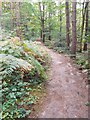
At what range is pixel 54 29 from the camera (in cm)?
2033

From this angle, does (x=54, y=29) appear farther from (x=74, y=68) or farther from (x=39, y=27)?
(x=74, y=68)

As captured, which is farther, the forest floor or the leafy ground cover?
the forest floor

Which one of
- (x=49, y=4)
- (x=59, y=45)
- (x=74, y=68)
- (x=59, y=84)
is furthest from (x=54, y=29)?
(x=59, y=84)

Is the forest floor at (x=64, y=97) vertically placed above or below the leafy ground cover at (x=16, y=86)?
below

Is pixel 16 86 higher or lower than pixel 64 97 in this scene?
higher

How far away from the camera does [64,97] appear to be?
509 cm

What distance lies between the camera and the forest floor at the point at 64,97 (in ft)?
14.0

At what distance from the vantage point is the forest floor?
168 inches

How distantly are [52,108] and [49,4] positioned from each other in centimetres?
1637

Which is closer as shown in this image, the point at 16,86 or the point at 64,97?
the point at 16,86

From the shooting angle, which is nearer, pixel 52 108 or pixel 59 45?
pixel 52 108

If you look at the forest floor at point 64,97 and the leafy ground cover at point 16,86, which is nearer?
the leafy ground cover at point 16,86

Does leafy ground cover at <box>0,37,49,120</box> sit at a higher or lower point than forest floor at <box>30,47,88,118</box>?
higher

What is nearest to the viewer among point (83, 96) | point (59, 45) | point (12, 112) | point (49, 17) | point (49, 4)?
point (12, 112)
